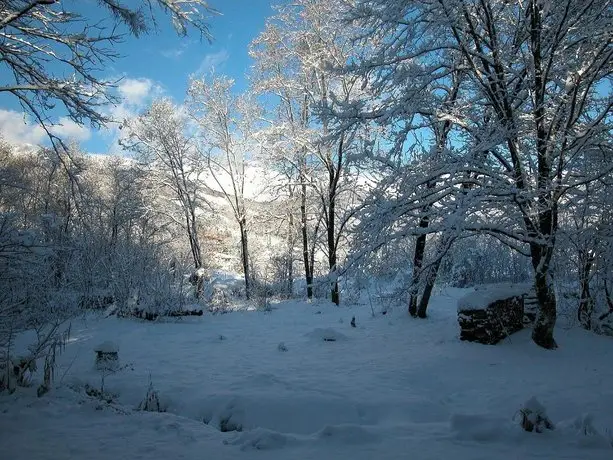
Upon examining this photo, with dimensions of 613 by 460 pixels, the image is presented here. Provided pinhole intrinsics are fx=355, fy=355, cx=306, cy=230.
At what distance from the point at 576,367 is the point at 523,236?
1987 millimetres

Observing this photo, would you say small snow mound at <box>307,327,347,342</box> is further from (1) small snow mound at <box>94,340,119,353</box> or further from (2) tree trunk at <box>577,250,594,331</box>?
(2) tree trunk at <box>577,250,594,331</box>

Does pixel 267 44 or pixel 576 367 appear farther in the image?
pixel 267 44

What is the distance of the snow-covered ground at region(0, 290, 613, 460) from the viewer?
2848 millimetres

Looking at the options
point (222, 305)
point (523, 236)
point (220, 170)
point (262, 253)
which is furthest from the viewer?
point (262, 253)

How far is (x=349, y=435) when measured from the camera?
3.08 meters

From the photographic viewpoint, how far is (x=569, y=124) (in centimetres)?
493

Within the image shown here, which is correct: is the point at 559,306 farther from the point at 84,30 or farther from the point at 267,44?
the point at 267,44

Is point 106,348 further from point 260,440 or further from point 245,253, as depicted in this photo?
point 245,253

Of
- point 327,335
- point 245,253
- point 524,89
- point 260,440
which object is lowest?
point 260,440

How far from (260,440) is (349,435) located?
77 centimetres

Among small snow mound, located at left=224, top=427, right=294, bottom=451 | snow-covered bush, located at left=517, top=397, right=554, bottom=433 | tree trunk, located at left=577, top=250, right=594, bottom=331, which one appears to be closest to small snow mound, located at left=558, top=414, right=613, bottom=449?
snow-covered bush, located at left=517, top=397, right=554, bottom=433

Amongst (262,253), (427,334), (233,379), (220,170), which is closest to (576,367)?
(427,334)

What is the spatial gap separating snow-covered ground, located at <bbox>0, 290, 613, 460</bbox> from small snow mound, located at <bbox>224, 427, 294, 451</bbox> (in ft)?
0.04

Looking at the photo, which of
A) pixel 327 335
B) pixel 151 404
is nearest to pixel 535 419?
pixel 151 404
